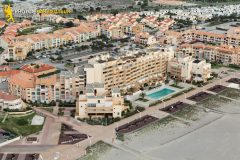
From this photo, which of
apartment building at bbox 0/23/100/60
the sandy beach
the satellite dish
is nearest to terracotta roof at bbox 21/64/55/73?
apartment building at bbox 0/23/100/60

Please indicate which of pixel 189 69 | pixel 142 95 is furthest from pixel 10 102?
pixel 189 69

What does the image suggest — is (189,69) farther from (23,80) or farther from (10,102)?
(10,102)

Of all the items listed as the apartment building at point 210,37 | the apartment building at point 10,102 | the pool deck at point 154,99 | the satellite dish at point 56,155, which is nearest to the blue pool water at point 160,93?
the pool deck at point 154,99

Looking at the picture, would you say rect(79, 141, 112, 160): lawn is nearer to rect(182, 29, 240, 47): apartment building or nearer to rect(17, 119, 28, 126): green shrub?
rect(17, 119, 28, 126): green shrub

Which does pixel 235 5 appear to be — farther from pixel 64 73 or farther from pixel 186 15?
pixel 64 73

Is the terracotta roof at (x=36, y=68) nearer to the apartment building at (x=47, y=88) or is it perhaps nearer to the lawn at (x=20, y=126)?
the apartment building at (x=47, y=88)

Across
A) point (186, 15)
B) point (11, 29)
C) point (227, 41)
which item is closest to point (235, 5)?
point (186, 15)

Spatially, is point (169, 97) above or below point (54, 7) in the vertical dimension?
below
